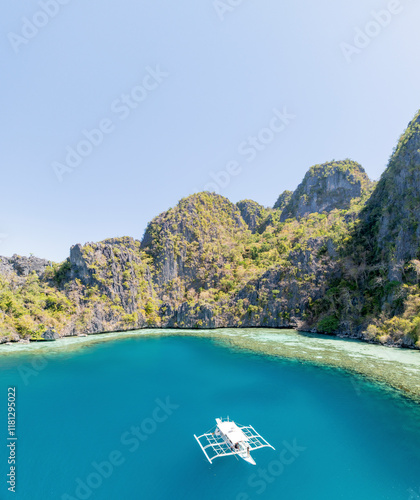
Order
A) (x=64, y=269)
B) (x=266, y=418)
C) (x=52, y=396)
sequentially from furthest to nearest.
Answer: (x=64, y=269), (x=52, y=396), (x=266, y=418)

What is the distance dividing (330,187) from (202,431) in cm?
10899

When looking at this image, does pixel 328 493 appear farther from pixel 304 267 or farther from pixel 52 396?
pixel 304 267

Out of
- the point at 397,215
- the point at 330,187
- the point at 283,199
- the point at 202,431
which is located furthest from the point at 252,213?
the point at 202,431

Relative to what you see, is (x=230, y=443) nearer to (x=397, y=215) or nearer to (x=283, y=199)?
(x=397, y=215)

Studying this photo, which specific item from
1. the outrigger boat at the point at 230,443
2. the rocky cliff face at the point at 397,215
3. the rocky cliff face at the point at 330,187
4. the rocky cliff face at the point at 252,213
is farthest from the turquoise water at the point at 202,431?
the rocky cliff face at the point at 252,213

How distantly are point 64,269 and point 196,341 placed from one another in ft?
144

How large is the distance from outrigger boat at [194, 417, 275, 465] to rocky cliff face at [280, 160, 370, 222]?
339 feet

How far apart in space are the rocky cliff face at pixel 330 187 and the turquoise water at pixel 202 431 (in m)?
89.8

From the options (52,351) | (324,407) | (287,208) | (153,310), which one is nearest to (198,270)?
(153,310)

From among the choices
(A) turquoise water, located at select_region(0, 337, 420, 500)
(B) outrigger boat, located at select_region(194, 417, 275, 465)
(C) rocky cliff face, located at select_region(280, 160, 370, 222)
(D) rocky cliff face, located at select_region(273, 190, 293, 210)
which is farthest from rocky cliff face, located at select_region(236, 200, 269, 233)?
(B) outrigger boat, located at select_region(194, 417, 275, 465)

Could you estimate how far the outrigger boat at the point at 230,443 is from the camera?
1306cm

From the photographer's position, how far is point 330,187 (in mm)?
105688

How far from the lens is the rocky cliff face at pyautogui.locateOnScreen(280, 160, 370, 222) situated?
102875 mm

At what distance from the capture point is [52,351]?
42.5 meters
